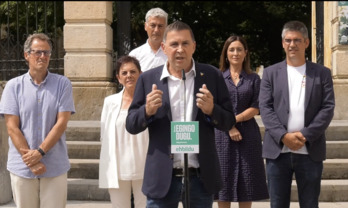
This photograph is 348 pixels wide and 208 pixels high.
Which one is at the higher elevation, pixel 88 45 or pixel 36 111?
pixel 88 45

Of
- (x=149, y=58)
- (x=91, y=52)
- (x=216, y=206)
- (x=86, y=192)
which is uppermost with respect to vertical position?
(x=91, y=52)

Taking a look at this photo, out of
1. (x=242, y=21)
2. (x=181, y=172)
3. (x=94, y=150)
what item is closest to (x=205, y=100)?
(x=181, y=172)

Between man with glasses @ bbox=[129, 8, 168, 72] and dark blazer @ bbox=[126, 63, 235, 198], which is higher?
man with glasses @ bbox=[129, 8, 168, 72]

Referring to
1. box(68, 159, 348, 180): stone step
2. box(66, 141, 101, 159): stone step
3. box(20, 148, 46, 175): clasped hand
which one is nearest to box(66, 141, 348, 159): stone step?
box(66, 141, 101, 159): stone step

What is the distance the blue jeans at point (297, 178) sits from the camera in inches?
183

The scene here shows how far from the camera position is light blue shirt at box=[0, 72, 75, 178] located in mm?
4402

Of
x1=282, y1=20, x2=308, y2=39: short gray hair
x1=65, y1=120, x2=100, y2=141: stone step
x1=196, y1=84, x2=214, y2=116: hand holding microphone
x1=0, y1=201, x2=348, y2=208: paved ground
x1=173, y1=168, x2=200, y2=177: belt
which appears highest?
x1=282, y1=20, x2=308, y2=39: short gray hair

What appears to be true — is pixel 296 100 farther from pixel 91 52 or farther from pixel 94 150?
pixel 91 52

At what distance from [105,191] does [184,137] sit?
3.92 m

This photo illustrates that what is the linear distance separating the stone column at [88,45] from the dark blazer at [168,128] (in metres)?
7.05

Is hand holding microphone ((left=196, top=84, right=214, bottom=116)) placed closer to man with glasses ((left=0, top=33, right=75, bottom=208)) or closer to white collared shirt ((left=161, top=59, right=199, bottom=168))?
white collared shirt ((left=161, top=59, right=199, bottom=168))

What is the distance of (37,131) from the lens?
4414mm

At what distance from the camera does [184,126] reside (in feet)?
11.2

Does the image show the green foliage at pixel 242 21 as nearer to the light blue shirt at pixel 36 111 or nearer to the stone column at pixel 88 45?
the stone column at pixel 88 45
